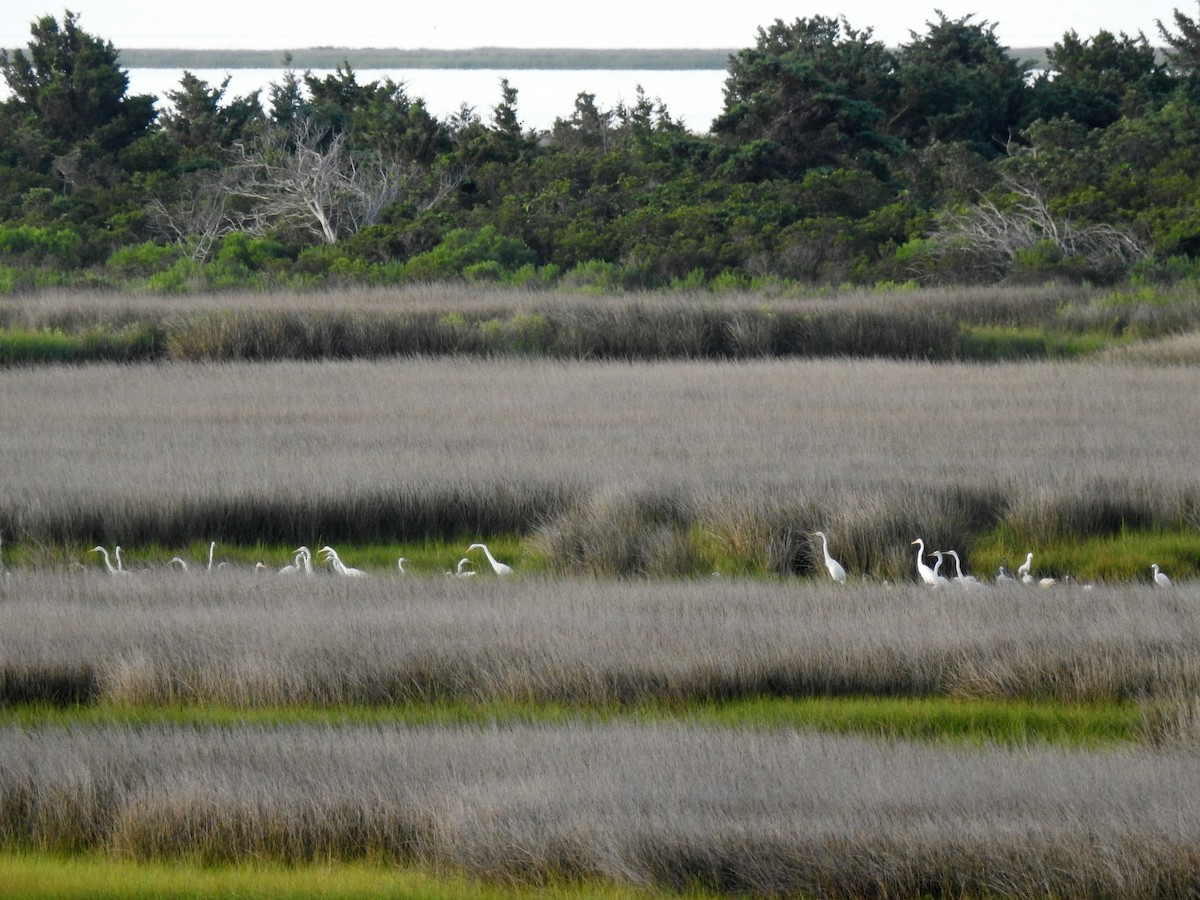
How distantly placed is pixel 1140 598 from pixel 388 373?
1359 cm

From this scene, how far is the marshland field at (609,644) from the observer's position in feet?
18.3

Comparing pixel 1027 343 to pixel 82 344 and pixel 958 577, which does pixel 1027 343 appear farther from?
pixel 958 577

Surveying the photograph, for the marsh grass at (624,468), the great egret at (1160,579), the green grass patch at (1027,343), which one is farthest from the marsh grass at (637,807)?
the green grass patch at (1027,343)

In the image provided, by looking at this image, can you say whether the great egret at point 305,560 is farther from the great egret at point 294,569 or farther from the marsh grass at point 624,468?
the marsh grass at point 624,468

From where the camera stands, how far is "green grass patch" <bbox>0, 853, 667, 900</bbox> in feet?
17.8

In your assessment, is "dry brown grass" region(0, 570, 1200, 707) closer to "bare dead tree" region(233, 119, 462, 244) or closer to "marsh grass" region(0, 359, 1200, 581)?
"marsh grass" region(0, 359, 1200, 581)

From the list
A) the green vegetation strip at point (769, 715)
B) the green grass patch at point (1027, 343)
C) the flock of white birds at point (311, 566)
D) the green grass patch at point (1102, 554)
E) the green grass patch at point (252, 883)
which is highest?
the green grass patch at point (252, 883)

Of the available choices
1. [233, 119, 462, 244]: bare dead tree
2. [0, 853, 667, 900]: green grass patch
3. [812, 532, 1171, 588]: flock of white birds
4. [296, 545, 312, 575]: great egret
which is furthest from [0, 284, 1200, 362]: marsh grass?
[0, 853, 667, 900]: green grass patch

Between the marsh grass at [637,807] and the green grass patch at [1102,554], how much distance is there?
4.81m

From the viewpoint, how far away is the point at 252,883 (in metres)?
5.56

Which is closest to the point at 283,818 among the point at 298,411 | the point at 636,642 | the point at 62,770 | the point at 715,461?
the point at 62,770

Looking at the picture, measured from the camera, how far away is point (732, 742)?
655 centimetres

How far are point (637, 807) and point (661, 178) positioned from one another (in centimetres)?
3671

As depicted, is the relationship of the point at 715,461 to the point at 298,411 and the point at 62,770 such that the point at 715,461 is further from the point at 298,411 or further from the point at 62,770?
the point at 62,770
